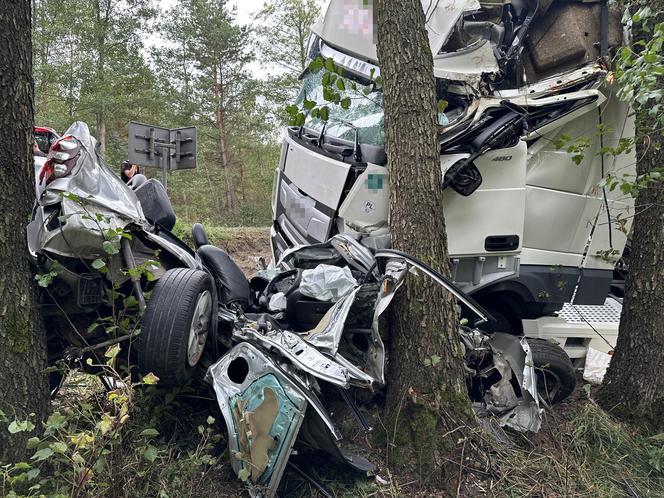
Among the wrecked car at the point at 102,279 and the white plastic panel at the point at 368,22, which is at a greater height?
the white plastic panel at the point at 368,22

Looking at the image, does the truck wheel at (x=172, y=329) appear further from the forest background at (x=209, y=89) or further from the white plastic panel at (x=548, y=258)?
the forest background at (x=209, y=89)

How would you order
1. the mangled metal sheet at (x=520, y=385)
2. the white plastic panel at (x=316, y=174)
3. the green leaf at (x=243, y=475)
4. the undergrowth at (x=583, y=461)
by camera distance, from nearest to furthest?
the green leaf at (x=243, y=475)
the undergrowth at (x=583, y=461)
the mangled metal sheet at (x=520, y=385)
the white plastic panel at (x=316, y=174)

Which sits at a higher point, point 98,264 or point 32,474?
point 98,264

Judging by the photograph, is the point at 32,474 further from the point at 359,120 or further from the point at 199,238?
the point at 359,120

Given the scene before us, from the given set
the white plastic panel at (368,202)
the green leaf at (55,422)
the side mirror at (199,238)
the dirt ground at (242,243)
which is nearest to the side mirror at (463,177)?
the white plastic panel at (368,202)

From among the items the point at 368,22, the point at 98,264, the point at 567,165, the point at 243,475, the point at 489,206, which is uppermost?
the point at 368,22

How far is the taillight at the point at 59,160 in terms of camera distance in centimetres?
232

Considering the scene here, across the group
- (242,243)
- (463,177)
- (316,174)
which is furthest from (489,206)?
(242,243)

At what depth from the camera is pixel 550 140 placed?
3967 millimetres

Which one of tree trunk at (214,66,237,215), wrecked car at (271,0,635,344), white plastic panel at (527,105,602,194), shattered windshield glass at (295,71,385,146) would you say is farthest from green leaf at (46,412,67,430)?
tree trunk at (214,66,237,215)

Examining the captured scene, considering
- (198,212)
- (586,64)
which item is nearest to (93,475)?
(586,64)

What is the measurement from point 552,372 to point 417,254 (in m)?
1.53

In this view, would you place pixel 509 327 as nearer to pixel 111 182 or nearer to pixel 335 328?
pixel 335 328

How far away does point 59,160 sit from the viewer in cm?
234
